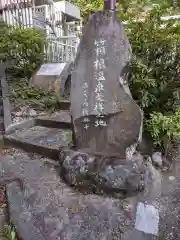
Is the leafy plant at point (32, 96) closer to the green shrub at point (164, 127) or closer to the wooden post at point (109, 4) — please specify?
the green shrub at point (164, 127)

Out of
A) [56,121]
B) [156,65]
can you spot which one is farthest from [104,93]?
[56,121]

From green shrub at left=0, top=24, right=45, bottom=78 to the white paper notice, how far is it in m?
4.62

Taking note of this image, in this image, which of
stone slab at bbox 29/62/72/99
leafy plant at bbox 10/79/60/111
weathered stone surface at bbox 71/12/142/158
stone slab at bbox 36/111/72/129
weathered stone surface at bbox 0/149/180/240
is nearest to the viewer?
weathered stone surface at bbox 0/149/180/240

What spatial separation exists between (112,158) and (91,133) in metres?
0.41

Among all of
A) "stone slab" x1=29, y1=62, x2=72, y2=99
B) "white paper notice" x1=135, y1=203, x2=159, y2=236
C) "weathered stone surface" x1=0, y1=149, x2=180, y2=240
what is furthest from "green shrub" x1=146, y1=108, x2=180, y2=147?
"stone slab" x1=29, y1=62, x2=72, y2=99

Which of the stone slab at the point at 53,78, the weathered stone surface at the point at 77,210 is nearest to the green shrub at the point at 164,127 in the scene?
the weathered stone surface at the point at 77,210

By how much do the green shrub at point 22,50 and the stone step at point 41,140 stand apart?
2.23 metres

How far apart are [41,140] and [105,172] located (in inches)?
64.5

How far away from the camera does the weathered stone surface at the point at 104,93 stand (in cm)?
327

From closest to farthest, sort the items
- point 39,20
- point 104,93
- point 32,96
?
point 104,93 → point 32,96 → point 39,20

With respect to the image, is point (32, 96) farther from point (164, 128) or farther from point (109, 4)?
point (109, 4)

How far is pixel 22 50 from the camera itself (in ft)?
21.9

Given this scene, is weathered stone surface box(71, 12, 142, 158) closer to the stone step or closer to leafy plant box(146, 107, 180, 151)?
leafy plant box(146, 107, 180, 151)

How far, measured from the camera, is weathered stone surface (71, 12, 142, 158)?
3268mm
